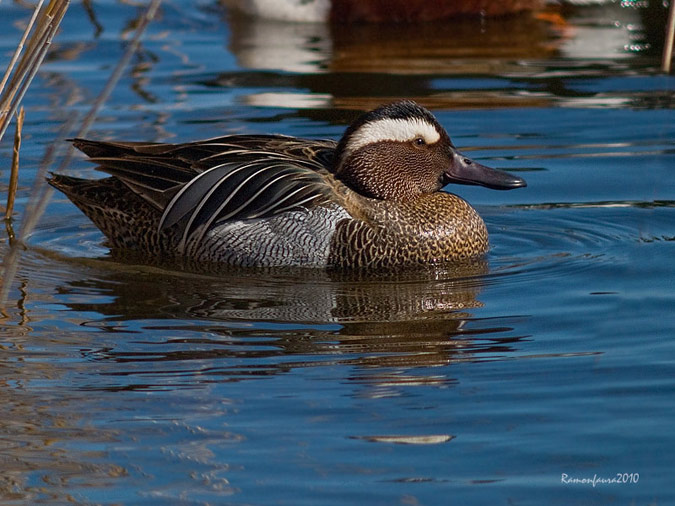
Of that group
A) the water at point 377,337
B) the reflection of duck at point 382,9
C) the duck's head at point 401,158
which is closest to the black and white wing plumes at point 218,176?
the duck's head at point 401,158

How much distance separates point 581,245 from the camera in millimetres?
6602

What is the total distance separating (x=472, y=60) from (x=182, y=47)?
2.41 m

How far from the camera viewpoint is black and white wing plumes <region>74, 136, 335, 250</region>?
20.9 feet

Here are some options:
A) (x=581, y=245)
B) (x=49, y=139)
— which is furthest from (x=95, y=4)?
(x=581, y=245)

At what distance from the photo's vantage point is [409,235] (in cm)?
642

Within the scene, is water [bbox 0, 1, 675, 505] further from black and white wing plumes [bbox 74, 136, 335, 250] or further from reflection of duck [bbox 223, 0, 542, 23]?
reflection of duck [bbox 223, 0, 542, 23]

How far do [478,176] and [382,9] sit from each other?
16.6ft

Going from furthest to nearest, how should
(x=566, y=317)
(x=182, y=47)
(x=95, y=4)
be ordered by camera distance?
(x=95, y=4), (x=182, y=47), (x=566, y=317)

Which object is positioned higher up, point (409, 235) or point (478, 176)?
point (478, 176)

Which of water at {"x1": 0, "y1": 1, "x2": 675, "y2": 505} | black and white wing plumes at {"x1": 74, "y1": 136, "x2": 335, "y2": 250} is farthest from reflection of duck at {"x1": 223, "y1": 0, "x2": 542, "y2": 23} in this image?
black and white wing plumes at {"x1": 74, "y1": 136, "x2": 335, "y2": 250}

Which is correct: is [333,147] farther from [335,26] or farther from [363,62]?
[335,26]

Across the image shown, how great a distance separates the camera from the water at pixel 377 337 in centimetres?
400

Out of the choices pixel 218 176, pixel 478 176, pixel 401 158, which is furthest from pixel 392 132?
pixel 218 176

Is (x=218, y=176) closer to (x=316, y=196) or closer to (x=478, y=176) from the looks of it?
(x=316, y=196)
